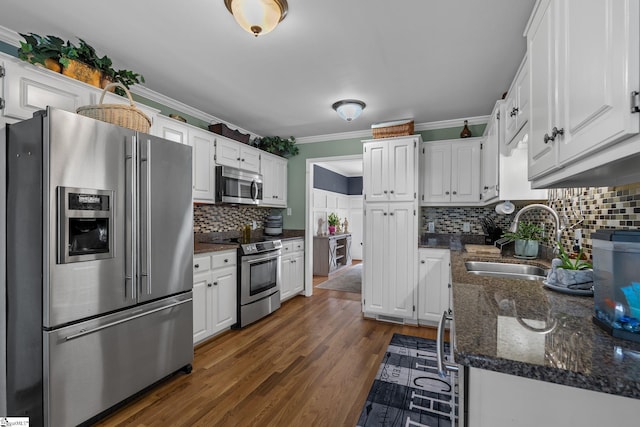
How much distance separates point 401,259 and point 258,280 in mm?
1658

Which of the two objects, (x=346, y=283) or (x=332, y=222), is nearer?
(x=346, y=283)

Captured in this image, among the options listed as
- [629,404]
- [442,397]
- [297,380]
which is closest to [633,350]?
[629,404]

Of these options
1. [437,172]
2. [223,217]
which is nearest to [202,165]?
[223,217]

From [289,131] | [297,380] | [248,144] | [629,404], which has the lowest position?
[297,380]

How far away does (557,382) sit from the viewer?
656 mm

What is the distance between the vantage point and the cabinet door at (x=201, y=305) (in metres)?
2.76

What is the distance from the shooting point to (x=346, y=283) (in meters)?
5.57

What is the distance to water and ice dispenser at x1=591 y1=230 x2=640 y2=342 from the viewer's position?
79 centimetres

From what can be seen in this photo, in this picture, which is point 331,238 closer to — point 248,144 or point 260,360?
point 248,144

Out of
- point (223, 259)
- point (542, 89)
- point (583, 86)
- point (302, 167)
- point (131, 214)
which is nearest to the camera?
point (583, 86)

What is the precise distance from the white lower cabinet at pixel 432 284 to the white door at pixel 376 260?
380 millimetres

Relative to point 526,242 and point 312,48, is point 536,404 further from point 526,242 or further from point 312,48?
point 312,48

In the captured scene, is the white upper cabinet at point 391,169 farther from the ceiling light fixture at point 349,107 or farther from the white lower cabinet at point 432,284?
the white lower cabinet at point 432,284

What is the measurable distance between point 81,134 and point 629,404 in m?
2.42
